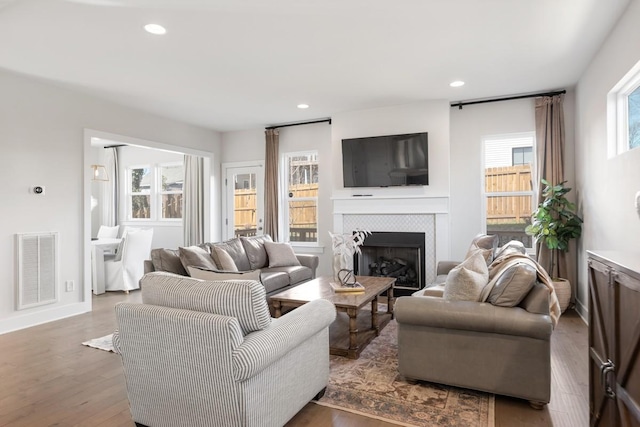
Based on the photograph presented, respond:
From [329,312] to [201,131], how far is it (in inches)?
206

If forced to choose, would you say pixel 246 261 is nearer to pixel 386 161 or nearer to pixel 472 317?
pixel 386 161

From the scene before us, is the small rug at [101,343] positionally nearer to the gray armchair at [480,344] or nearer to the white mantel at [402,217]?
the gray armchair at [480,344]

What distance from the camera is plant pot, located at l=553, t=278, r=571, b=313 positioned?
4.28m

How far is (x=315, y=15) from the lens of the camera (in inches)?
112

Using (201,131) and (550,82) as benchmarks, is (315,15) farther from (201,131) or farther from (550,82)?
(201,131)

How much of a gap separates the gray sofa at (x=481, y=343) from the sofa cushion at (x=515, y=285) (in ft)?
0.09

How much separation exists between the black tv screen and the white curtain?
5375 mm

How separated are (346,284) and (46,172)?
144 inches

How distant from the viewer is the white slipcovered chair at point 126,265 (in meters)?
5.76

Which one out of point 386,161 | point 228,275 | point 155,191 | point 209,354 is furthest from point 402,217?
point 155,191

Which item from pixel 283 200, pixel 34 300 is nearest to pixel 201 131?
pixel 283 200

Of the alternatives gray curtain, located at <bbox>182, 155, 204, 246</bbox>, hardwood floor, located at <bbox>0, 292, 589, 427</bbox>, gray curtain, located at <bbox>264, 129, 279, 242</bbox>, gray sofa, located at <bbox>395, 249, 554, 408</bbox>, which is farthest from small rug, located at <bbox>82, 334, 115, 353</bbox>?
gray curtain, located at <bbox>182, 155, 204, 246</bbox>

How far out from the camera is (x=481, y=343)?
2.38m

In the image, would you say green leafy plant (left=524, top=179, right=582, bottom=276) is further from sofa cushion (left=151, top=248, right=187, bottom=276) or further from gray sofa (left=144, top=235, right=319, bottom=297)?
sofa cushion (left=151, top=248, right=187, bottom=276)
